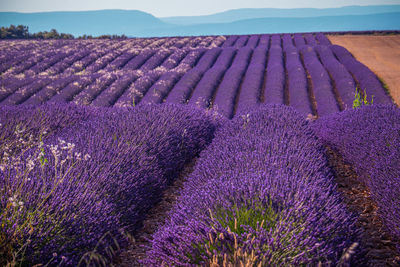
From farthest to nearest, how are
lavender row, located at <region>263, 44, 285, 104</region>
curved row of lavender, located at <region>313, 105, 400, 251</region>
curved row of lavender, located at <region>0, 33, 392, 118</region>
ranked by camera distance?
curved row of lavender, located at <region>0, 33, 392, 118</region> → lavender row, located at <region>263, 44, 285, 104</region> → curved row of lavender, located at <region>313, 105, 400, 251</region>

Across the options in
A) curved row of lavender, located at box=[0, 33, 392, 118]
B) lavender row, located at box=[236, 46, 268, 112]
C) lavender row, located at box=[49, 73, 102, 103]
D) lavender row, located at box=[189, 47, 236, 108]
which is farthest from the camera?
lavender row, located at box=[49, 73, 102, 103]

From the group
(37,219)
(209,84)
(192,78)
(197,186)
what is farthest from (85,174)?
(192,78)

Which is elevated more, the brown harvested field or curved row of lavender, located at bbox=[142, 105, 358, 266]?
the brown harvested field

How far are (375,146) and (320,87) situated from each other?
8292mm

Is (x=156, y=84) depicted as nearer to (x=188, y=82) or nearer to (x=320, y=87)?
(x=188, y=82)

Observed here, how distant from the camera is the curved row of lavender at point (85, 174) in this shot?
2.25m

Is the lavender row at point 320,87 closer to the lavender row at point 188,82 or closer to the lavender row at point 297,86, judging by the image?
the lavender row at point 297,86

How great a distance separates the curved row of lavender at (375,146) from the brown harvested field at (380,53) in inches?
252

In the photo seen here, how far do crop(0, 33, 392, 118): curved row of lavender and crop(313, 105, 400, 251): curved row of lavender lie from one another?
429 centimetres

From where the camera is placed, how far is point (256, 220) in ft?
7.64

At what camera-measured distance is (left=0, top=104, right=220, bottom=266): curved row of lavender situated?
2246 mm

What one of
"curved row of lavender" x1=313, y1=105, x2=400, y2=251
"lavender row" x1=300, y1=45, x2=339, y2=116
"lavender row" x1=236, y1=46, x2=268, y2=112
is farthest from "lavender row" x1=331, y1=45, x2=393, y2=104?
"curved row of lavender" x1=313, y1=105, x2=400, y2=251

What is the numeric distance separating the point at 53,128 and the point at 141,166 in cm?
269

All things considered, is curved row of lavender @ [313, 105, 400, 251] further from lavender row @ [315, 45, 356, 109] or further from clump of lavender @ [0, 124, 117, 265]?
lavender row @ [315, 45, 356, 109]
